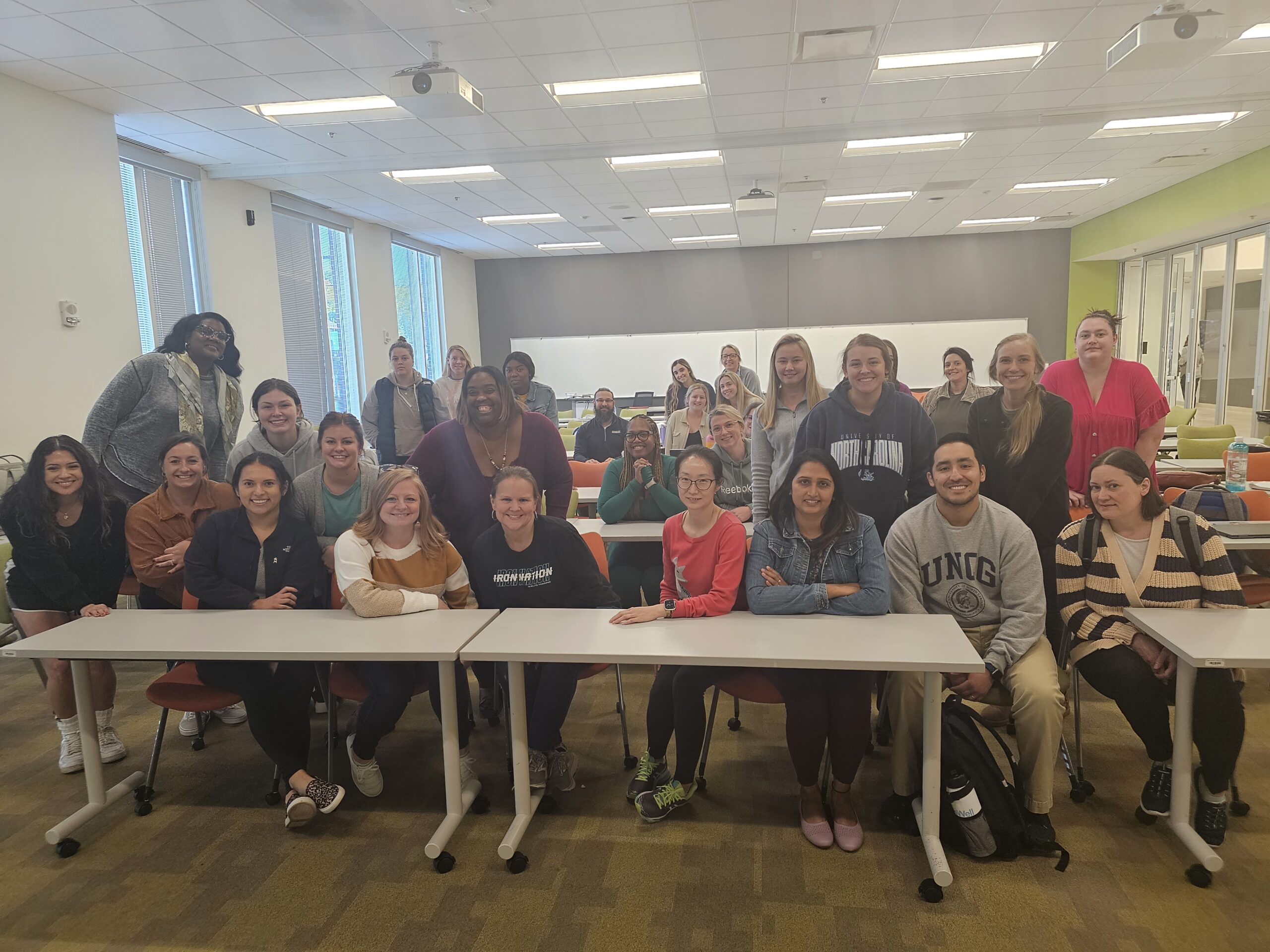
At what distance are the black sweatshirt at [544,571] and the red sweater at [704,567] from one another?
0.81 ft

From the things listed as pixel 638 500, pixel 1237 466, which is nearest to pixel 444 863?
pixel 638 500

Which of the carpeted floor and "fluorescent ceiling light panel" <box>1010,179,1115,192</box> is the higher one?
"fluorescent ceiling light panel" <box>1010,179,1115,192</box>

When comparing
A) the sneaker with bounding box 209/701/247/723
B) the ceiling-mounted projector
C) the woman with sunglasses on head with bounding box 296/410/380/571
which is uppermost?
the ceiling-mounted projector

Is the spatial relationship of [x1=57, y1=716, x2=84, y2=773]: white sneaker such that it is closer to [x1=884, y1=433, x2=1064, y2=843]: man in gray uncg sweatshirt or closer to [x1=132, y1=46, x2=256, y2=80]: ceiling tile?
[x1=884, y1=433, x2=1064, y2=843]: man in gray uncg sweatshirt

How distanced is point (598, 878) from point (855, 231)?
428 inches

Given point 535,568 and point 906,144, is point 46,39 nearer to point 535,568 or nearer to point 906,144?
point 535,568

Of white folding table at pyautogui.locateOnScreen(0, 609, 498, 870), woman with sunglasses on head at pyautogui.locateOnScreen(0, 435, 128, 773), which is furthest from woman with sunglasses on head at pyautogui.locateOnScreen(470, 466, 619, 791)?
woman with sunglasses on head at pyautogui.locateOnScreen(0, 435, 128, 773)

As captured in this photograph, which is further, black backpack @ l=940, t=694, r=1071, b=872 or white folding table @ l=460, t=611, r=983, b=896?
black backpack @ l=940, t=694, r=1071, b=872

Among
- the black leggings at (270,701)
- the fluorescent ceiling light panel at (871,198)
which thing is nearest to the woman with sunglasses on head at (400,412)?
the black leggings at (270,701)

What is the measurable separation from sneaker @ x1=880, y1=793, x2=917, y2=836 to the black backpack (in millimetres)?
101

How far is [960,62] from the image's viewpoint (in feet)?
16.0

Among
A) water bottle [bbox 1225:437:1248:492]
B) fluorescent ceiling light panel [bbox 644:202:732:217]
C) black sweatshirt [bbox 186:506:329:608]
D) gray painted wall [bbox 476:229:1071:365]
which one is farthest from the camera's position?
gray painted wall [bbox 476:229:1071:365]

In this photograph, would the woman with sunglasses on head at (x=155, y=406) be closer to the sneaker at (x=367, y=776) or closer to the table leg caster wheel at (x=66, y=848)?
the table leg caster wheel at (x=66, y=848)

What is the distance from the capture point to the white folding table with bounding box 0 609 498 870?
235cm
